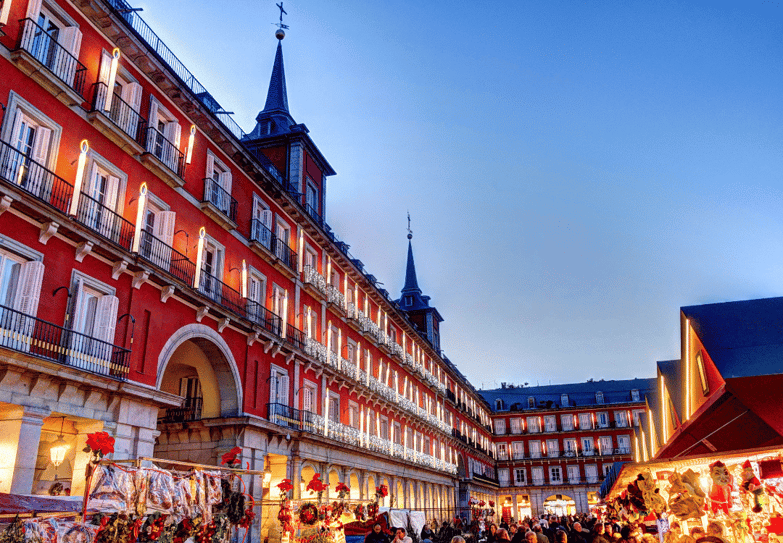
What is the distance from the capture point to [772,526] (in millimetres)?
7957

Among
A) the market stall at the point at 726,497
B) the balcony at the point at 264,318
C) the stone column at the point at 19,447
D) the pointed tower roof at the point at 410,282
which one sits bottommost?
the market stall at the point at 726,497

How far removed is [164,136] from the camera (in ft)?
61.3

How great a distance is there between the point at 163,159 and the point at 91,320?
5.71 m

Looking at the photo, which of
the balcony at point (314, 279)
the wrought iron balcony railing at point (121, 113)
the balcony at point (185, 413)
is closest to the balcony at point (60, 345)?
the wrought iron balcony railing at point (121, 113)

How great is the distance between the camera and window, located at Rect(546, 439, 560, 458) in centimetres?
6699

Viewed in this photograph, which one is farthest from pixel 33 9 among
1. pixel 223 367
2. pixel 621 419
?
pixel 621 419

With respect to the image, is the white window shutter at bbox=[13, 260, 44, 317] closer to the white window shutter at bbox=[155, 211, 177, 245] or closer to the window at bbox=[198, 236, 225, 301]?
the white window shutter at bbox=[155, 211, 177, 245]

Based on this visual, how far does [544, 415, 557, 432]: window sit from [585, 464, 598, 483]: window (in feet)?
17.7

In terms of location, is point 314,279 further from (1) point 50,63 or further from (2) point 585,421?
(2) point 585,421

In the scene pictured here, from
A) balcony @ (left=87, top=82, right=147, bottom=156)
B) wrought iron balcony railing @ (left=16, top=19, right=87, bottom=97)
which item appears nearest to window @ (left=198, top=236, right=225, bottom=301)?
balcony @ (left=87, top=82, right=147, bottom=156)

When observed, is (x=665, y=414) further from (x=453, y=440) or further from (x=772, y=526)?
(x=453, y=440)

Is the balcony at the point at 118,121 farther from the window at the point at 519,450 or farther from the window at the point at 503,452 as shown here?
the window at the point at 503,452

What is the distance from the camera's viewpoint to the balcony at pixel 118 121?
15.6m

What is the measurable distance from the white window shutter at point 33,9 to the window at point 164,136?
4080 mm
